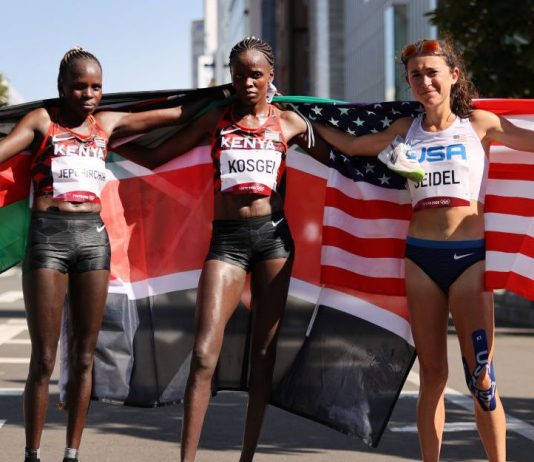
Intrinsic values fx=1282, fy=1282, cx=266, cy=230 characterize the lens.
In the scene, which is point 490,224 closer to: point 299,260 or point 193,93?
point 299,260

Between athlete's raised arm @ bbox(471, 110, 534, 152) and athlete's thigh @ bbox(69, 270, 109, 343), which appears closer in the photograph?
athlete's raised arm @ bbox(471, 110, 534, 152)

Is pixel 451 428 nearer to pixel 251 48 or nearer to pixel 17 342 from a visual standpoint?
pixel 251 48

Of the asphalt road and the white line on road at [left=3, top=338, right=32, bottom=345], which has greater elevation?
the asphalt road

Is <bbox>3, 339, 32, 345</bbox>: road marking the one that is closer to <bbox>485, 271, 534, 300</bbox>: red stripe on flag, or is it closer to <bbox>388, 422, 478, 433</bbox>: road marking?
<bbox>388, 422, 478, 433</bbox>: road marking

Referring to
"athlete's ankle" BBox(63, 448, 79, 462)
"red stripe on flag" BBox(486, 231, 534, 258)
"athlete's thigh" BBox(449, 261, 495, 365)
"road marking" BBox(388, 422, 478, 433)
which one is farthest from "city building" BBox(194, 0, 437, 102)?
"athlete's ankle" BBox(63, 448, 79, 462)

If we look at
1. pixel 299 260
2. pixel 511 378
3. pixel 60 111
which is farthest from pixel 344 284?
pixel 511 378

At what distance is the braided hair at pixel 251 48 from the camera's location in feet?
21.5

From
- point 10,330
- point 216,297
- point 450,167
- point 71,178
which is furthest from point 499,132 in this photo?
point 10,330

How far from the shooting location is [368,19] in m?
65.3

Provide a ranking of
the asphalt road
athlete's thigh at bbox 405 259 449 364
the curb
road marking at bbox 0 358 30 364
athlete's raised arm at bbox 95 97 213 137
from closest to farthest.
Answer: athlete's thigh at bbox 405 259 449 364, athlete's raised arm at bbox 95 97 213 137, the asphalt road, road marking at bbox 0 358 30 364, the curb

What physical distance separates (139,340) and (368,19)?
194ft

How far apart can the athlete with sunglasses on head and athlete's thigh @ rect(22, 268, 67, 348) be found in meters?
1.79

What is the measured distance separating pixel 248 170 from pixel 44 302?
4.07 feet

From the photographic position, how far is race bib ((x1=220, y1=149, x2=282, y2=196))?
6551mm
